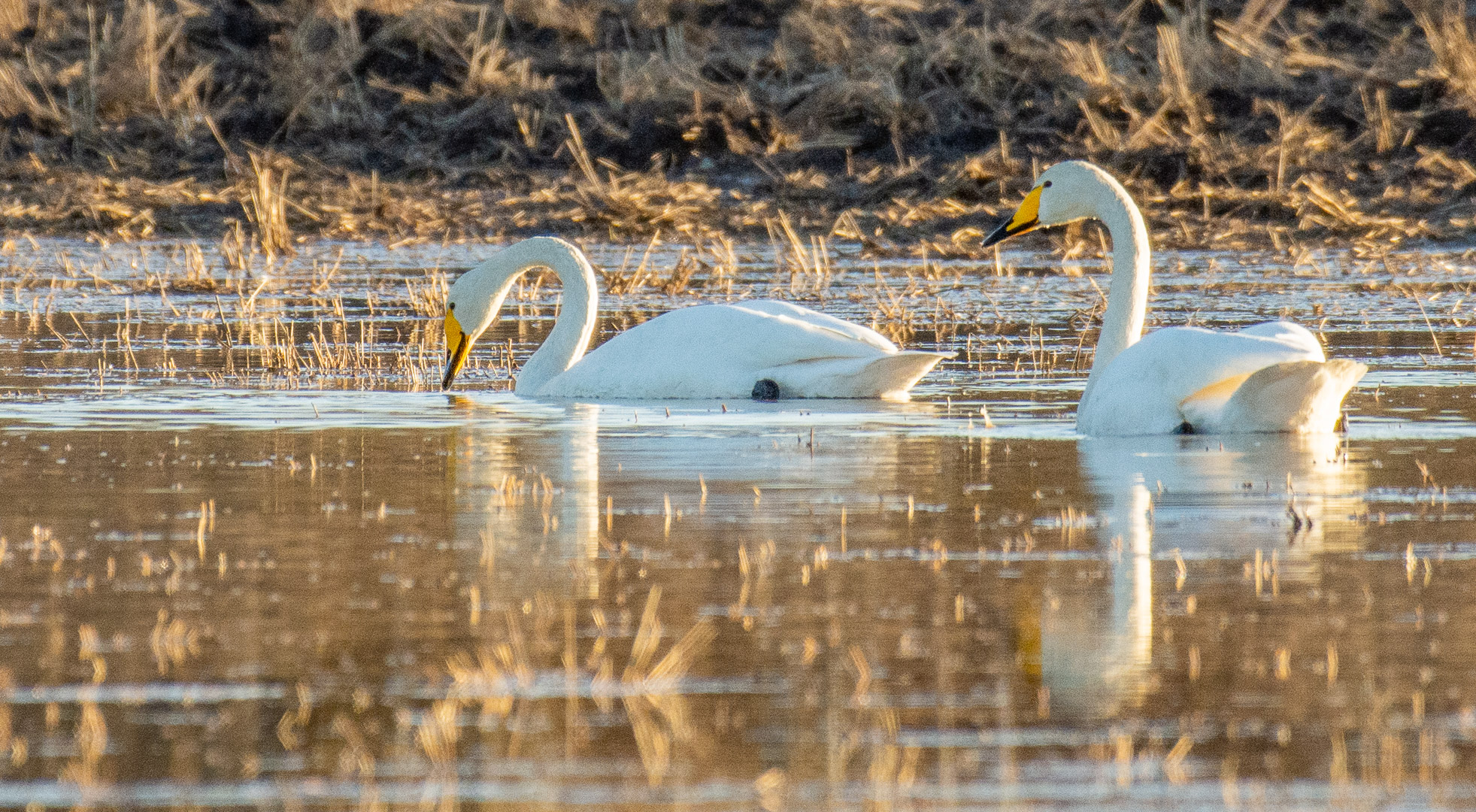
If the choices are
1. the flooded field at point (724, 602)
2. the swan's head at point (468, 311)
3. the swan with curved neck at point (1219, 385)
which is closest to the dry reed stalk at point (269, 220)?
the swan's head at point (468, 311)

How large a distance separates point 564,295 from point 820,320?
1.44 metres

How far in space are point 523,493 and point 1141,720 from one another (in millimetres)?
2963

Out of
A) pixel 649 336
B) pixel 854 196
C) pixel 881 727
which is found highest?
pixel 854 196

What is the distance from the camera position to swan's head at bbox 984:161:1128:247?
935cm

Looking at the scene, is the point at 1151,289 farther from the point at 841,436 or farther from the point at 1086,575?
the point at 1086,575

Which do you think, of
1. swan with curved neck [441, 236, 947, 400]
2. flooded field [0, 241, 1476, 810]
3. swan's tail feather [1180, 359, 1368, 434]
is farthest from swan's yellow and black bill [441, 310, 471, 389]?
swan's tail feather [1180, 359, 1368, 434]

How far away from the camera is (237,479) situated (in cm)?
685

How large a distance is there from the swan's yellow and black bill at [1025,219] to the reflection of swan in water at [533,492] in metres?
1.72

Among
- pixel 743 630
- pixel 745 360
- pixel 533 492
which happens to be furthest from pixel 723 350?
pixel 743 630

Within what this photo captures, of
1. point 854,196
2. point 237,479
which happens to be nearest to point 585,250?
point 854,196

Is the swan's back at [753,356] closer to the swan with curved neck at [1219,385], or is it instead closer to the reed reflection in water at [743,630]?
the swan with curved neck at [1219,385]

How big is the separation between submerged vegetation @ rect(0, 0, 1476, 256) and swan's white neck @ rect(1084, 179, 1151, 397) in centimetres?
754

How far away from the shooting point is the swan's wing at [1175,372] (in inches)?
294

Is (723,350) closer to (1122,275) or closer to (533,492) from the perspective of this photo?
(1122,275)
